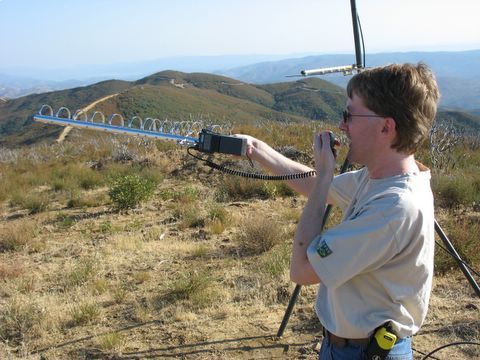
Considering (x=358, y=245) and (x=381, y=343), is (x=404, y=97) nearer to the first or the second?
(x=358, y=245)

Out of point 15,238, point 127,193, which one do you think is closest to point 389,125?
point 15,238

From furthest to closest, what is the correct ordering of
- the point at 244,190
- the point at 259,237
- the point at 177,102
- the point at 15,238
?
the point at 177,102, the point at 244,190, the point at 15,238, the point at 259,237

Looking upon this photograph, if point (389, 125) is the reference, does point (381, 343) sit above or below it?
below

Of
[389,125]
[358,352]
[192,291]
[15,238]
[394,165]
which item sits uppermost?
[389,125]

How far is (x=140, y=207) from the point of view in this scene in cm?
791

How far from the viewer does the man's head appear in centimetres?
150

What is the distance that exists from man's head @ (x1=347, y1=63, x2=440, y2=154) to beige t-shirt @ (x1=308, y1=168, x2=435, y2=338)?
0.14 m

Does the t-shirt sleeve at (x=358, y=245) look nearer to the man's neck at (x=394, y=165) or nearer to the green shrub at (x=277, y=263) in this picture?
the man's neck at (x=394, y=165)

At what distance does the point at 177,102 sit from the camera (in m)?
94.9

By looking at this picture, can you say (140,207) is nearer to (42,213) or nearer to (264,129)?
(42,213)

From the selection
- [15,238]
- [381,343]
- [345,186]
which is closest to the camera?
[381,343]

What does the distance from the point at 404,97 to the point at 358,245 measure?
51cm

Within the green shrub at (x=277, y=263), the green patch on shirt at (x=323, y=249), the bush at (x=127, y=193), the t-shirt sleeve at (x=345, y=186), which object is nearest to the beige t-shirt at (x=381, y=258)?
the green patch on shirt at (x=323, y=249)

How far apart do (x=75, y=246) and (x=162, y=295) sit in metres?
2.18
